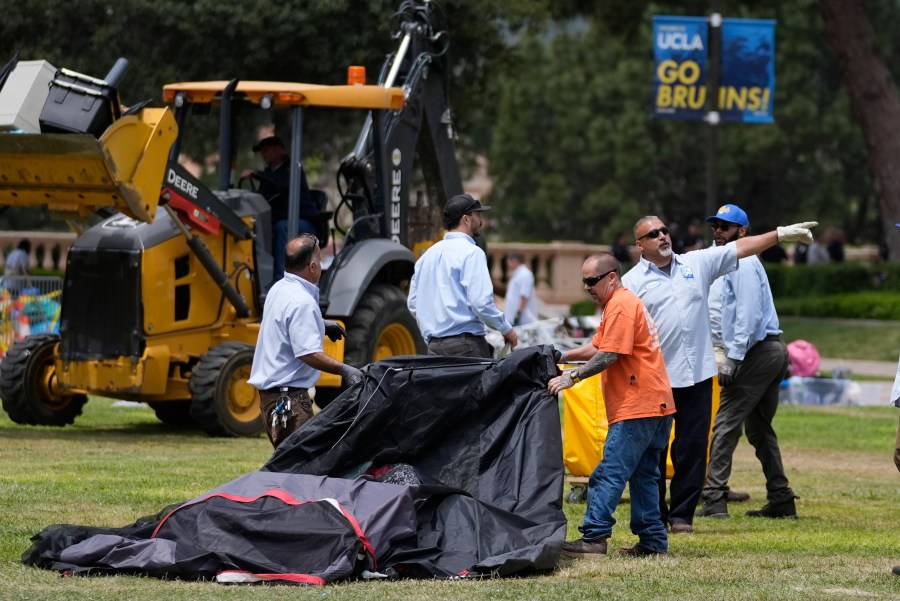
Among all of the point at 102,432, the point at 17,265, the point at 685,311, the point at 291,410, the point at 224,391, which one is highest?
the point at 685,311

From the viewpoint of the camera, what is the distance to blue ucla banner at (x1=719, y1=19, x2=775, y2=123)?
2642 centimetres

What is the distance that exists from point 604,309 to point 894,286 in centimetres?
2610

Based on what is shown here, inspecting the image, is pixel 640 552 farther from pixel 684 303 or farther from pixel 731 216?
pixel 731 216

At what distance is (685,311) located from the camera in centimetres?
962

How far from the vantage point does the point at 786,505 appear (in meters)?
11.1

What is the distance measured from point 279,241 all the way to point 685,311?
6366mm

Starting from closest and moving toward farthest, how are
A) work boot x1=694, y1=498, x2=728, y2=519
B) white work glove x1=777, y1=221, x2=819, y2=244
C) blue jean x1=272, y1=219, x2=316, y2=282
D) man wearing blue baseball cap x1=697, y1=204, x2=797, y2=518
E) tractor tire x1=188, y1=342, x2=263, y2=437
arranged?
white work glove x1=777, y1=221, x2=819, y2=244, man wearing blue baseball cap x1=697, y1=204, x2=797, y2=518, work boot x1=694, y1=498, x2=728, y2=519, tractor tire x1=188, y1=342, x2=263, y2=437, blue jean x1=272, y1=219, x2=316, y2=282

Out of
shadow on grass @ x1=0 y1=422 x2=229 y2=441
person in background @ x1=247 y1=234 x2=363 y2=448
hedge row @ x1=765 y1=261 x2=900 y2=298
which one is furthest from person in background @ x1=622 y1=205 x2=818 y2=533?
hedge row @ x1=765 y1=261 x2=900 y2=298

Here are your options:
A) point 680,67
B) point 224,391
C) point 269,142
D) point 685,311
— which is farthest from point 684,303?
point 680,67

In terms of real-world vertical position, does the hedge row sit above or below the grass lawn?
above

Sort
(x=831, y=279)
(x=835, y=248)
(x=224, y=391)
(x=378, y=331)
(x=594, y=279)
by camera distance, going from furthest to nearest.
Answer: (x=835, y=248)
(x=831, y=279)
(x=378, y=331)
(x=224, y=391)
(x=594, y=279)

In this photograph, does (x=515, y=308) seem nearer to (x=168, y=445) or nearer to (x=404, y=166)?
(x=404, y=166)

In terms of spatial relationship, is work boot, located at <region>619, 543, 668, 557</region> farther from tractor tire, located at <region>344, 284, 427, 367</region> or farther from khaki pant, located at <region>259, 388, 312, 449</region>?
tractor tire, located at <region>344, 284, 427, 367</region>

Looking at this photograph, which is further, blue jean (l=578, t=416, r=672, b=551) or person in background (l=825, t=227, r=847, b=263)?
person in background (l=825, t=227, r=847, b=263)
